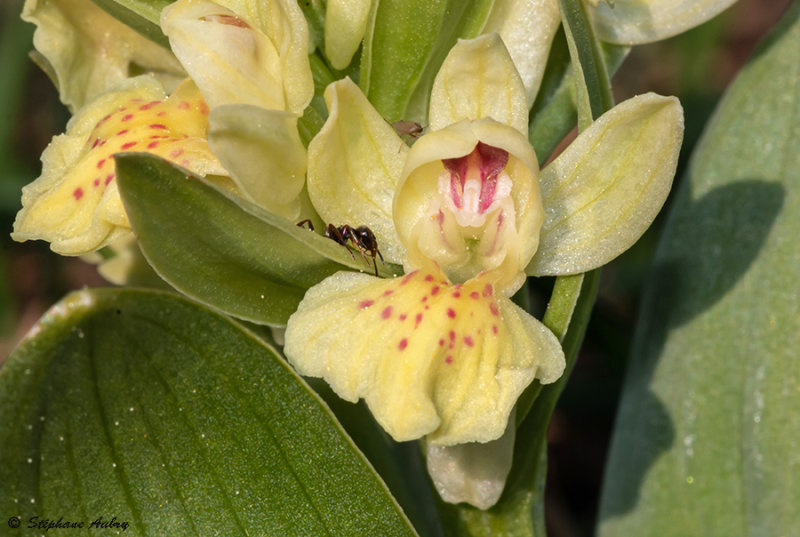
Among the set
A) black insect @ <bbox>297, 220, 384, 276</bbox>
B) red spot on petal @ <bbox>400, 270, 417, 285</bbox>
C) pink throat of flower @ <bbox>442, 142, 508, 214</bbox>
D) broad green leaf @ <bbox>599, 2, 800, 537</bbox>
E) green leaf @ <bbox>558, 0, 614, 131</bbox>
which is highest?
green leaf @ <bbox>558, 0, 614, 131</bbox>

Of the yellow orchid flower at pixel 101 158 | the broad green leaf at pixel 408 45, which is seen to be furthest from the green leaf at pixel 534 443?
the yellow orchid flower at pixel 101 158

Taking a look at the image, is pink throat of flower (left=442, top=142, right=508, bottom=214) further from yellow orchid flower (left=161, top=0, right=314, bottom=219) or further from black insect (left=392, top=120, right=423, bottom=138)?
yellow orchid flower (left=161, top=0, right=314, bottom=219)

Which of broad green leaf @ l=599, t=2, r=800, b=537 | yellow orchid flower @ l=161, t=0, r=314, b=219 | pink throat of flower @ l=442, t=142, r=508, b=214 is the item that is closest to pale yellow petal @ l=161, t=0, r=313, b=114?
yellow orchid flower @ l=161, t=0, r=314, b=219

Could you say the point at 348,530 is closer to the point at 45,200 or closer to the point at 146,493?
the point at 146,493

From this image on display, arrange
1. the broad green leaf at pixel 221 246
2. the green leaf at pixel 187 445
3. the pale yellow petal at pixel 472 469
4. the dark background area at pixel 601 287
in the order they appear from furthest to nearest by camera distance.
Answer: the dark background area at pixel 601 287 → the pale yellow petal at pixel 472 469 → the green leaf at pixel 187 445 → the broad green leaf at pixel 221 246

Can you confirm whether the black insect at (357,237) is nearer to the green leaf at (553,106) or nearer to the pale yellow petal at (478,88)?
the pale yellow petal at (478,88)

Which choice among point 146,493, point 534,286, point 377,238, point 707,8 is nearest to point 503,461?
point 377,238
